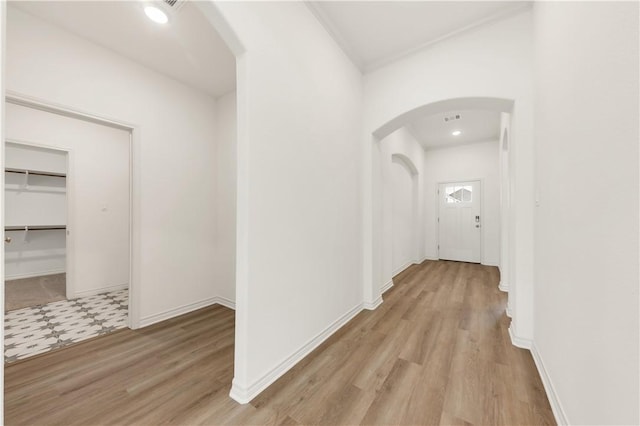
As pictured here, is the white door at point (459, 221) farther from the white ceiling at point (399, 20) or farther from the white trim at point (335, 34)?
the white trim at point (335, 34)

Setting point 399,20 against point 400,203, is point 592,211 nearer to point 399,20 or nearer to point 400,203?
point 399,20

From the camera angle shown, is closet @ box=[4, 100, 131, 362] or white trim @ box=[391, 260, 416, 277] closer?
closet @ box=[4, 100, 131, 362]

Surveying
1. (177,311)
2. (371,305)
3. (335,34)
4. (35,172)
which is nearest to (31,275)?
(35,172)

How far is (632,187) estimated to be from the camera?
0.74 m

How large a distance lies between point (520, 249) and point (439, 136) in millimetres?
4028

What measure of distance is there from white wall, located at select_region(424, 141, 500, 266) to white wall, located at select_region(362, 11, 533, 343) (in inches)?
147

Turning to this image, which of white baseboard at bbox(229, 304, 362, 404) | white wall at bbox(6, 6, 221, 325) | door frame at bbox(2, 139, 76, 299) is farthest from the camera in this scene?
door frame at bbox(2, 139, 76, 299)

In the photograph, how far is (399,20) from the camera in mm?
2314

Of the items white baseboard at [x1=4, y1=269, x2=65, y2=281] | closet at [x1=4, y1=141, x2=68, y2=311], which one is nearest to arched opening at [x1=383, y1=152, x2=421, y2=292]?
closet at [x1=4, y1=141, x2=68, y2=311]

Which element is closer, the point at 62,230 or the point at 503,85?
the point at 503,85

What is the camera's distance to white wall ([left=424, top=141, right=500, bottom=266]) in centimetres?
550

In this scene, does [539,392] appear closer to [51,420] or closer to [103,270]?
[51,420]

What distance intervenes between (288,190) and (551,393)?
84.9 inches

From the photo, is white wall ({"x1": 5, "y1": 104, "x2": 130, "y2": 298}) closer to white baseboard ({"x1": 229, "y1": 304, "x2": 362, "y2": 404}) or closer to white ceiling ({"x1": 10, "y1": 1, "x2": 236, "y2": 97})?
white ceiling ({"x1": 10, "y1": 1, "x2": 236, "y2": 97})
